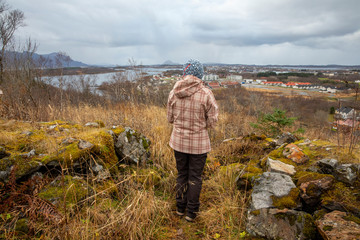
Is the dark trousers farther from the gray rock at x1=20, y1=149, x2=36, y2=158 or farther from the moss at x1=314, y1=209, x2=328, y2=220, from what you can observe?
the gray rock at x1=20, y1=149, x2=36, y2=158

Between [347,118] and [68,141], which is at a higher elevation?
[347,118]

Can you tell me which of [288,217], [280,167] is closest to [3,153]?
[288,217]

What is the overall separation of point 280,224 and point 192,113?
5.01 ft

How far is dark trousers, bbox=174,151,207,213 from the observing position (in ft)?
8.14

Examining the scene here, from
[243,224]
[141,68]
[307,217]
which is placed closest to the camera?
[307,217]

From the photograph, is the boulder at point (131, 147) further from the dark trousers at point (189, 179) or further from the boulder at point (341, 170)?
the boulder at point (341, 170)

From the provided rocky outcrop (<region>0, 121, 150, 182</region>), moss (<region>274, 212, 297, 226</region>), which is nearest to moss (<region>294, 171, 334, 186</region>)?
moss (<region>274, 212, 297, 226</region>)

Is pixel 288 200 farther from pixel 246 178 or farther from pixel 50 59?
pixel 50 59

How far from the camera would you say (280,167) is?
9.39 feet

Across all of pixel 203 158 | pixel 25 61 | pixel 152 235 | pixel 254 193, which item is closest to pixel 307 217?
pixel 254 193

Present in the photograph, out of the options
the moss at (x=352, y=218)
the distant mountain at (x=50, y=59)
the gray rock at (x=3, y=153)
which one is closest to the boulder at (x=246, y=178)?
the moss at (x=352, y=218)

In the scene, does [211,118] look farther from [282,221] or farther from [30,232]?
[30,232]

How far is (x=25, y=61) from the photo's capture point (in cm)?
1984

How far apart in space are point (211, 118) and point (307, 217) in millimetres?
1466
